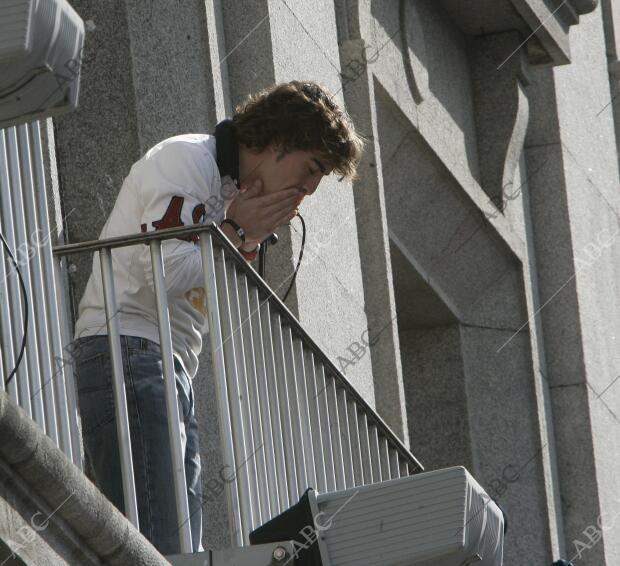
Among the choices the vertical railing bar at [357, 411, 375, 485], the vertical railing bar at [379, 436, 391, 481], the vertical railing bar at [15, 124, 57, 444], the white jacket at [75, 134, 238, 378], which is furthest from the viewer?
the vertical railing bar at [379, 436, 391, 481]

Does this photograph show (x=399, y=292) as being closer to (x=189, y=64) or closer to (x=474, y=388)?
(x=474, y=388)

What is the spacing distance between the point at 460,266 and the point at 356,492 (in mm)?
6664

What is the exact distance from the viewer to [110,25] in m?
8.17

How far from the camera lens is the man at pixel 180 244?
574 cm

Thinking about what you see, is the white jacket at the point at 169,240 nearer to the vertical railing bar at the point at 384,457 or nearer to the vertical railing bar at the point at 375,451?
the vertical railing bar at the point at 375,451

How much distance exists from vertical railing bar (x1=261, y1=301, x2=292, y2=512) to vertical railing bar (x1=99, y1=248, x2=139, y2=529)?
775 millimetres

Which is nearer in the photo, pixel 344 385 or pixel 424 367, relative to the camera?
pixel 344 385

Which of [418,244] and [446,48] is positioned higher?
[446,48]

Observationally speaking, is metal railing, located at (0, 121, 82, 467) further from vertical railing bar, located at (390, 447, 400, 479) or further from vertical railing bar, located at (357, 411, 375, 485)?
vertical railing bar, located at (390, 447, 400, 479)

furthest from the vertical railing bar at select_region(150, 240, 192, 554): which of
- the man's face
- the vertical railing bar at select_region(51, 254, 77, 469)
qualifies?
the man's face

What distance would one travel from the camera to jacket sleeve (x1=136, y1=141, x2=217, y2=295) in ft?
18.8

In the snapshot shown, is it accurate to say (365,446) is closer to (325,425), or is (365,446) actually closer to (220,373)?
(325,425)

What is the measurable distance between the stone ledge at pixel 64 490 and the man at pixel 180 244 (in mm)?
1061

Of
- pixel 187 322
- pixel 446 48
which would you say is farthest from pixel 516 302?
pixel 187 322
